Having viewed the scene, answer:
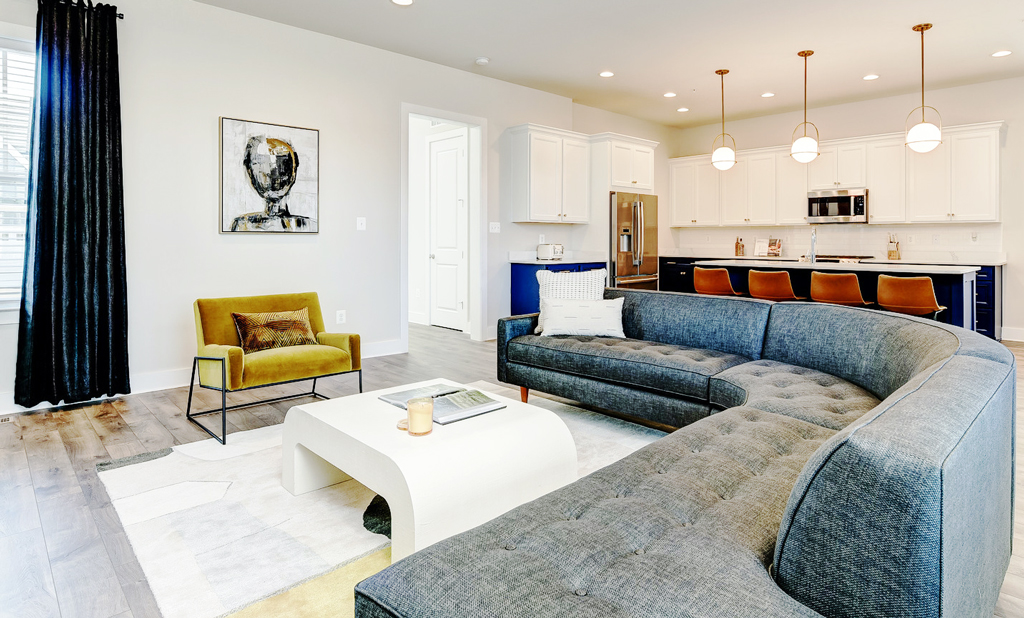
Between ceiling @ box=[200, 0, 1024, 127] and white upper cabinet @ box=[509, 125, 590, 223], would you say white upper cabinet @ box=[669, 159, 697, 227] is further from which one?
white upper cabinet @ box=[509, 125, 590, 223]

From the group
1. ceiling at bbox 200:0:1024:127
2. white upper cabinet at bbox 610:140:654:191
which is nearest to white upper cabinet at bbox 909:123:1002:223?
ceiling at bbox 200:0:1024:127

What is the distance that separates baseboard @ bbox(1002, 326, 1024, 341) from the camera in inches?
251

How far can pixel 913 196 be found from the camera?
6.78 metres

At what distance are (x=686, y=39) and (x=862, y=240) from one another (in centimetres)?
394

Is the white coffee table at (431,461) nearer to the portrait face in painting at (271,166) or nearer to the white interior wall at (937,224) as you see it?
the portrait face in painting at (271,166)

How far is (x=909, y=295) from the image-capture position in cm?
450

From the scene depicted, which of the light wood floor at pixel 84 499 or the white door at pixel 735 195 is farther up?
the white door at pixel 735 195

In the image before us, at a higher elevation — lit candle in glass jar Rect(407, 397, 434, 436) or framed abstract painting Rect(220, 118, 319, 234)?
framed abstract painting Rect(220, 118, 319, 234)

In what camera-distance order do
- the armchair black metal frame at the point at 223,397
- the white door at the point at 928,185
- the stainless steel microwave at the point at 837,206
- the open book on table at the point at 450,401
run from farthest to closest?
the stainless steel microwave at the point at 837,206 < the white door at the point at 928,185 < the armchair black metal frame at the point at 223,397 < the open book on table at the point at 450,401

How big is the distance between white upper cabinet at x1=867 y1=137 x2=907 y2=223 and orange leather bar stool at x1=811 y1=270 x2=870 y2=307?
2.61 metres

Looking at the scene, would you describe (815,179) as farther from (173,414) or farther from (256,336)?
(173,414)

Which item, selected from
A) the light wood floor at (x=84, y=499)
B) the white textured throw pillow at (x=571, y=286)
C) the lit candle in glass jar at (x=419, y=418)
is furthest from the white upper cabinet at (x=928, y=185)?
the lit candle in glass jar at (x=419, y=418)

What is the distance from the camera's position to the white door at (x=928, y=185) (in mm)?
6551

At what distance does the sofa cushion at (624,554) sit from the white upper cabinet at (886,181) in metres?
6.56
